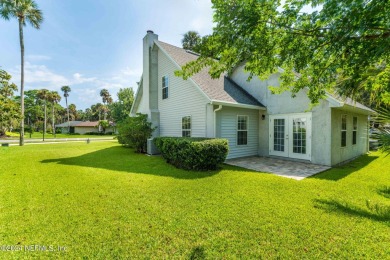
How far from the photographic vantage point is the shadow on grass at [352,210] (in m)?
3.70

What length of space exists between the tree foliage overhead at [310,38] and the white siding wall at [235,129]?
16.7 feet

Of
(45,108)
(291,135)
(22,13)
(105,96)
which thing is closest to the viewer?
(291,135)

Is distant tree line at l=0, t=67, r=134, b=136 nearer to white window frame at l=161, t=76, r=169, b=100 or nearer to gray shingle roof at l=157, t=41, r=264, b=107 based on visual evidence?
white window frame at l=161, t=76, r=169, b=100

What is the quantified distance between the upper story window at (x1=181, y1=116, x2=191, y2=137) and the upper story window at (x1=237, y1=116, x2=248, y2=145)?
2726mm

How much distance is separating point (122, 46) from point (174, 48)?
356 centimetres

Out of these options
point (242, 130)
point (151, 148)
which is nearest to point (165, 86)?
point (151, 148)

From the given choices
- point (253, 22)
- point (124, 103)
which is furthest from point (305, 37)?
point (124, 103)

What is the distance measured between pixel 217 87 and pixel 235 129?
264 centimetres

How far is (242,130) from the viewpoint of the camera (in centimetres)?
999

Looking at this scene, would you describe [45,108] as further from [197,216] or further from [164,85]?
[197,216]

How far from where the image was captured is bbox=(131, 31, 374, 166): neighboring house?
27.7 feet

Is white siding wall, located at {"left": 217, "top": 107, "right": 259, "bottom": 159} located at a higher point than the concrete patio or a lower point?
higher

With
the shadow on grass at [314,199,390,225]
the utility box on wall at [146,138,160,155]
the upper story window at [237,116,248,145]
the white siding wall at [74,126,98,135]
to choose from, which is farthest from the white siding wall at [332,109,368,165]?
the white siding wall at [74,126,98,135]

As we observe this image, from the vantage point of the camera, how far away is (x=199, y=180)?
6023 mm
